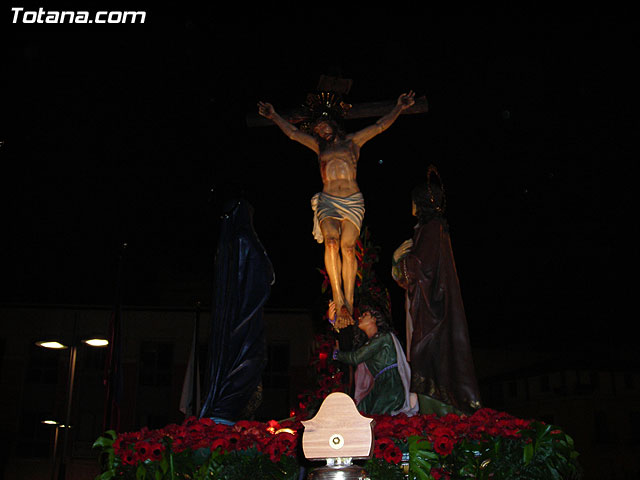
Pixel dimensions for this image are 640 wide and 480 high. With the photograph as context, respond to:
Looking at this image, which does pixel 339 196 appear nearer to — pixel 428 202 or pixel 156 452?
pixel 428 202

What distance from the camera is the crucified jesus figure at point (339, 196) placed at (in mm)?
8766

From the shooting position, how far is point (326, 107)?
974cm

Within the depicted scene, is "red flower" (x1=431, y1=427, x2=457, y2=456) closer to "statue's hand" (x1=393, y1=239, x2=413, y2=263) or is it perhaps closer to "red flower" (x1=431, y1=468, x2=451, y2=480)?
"red flower" (x1=431, y1=468, x2=451, y2=480)

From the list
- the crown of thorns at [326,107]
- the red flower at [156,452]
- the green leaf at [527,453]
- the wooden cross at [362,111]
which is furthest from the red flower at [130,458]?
the wooden cross at [362,111]

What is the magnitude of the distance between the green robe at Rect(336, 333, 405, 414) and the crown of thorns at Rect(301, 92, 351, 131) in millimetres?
3411

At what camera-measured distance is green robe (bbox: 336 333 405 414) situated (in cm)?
856

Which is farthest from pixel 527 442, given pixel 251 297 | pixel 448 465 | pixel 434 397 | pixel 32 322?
pixel 32 322

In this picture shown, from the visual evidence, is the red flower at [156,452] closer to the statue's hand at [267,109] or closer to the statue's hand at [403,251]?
the statue's hand at [403,251]

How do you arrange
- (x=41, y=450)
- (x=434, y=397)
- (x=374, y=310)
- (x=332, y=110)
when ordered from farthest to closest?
1. (x=41, y=450)
2. (x=332, y=110)
3. (x=374, y=310)
4. (x=434, y=397)

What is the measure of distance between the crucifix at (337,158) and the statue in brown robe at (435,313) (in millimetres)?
834

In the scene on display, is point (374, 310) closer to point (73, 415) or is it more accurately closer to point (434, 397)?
point (434, 397)

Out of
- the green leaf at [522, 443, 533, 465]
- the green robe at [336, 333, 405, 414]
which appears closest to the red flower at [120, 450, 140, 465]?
the green robe at [336, 333, 405, 414]

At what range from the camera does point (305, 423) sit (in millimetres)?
5238

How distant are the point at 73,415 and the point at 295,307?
36.8ft
